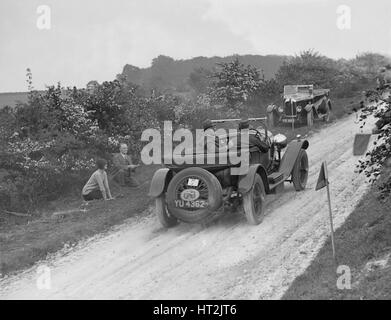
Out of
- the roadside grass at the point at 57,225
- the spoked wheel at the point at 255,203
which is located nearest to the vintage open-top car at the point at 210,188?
the spoked wheel at the point at 255,203

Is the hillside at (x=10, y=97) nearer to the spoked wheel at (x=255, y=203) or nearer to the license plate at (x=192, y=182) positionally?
the license plate at (x=192, y=182)

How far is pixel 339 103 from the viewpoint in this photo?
22.5 meters

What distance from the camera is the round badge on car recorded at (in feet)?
28.6

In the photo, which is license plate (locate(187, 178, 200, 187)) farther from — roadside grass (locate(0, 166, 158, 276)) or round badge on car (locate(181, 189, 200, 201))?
roadside grass (locate(0, 166, 158, 276))

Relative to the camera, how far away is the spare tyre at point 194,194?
860 cm

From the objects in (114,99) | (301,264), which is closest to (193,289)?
(301,264)

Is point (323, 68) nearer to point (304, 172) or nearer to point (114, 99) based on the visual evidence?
point (114, 99)

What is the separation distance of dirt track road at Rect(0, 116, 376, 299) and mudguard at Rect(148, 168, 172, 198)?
718 mm

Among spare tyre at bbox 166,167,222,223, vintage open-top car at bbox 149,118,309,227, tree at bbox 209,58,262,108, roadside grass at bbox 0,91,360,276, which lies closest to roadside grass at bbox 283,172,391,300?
vintage open-top car at bbox 149,118,309,227

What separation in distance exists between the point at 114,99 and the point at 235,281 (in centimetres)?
1022

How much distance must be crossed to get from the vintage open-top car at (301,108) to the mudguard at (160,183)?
967 cm

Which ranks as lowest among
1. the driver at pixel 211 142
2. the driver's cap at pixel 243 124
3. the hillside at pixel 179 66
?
the driver at pixel 211 142

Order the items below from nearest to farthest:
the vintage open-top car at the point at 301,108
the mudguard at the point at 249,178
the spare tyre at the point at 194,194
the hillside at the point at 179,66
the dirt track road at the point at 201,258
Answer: the dirt track road at the point at 201,258 < the spare tyre at the point at 194,194 < the mudguard at the point at 249,178 < the vintage open-top car at the point at 301,108 < the hillside at the point at 179,66

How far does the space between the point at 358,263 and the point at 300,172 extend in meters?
4.47
